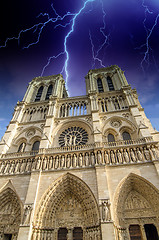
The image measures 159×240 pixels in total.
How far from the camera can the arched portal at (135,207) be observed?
8.92 meters

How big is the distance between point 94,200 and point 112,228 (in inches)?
69.9

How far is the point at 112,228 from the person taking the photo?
7.95 m

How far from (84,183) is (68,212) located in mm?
2216

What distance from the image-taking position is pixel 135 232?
29.6ft

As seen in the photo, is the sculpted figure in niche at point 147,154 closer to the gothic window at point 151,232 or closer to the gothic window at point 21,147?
the gothic window at point 151,232

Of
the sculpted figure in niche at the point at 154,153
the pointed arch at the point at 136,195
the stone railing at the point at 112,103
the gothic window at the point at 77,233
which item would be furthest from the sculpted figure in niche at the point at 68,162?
the stone railing at the point at 112,103

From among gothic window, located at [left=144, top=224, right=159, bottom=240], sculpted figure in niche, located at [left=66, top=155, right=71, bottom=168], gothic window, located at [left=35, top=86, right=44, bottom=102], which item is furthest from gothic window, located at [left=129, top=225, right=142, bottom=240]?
gothic window, located at [left=35, top=86, right=44, bottom=102]

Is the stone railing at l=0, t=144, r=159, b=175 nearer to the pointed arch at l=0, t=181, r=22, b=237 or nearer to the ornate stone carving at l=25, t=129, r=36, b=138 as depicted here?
the pointed arch at l=0, t=181, r=22, b=237

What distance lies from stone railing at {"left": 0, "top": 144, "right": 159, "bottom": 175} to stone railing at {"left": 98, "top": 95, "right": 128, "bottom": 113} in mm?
5925

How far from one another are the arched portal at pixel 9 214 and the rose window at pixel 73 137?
225 inches

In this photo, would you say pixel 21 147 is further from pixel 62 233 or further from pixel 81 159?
pixel 62 233

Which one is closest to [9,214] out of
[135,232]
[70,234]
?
[70,234]

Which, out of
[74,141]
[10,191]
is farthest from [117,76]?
[10,191]

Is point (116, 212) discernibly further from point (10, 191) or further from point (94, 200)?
point (10, 191)
